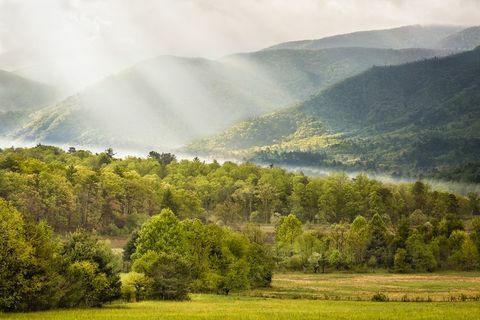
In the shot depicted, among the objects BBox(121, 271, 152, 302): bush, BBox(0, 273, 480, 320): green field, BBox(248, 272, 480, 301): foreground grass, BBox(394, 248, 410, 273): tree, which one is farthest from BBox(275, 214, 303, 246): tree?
BBox(121, 271, 152, 302): bush

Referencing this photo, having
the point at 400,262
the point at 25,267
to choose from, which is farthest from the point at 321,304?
the point at 400,262

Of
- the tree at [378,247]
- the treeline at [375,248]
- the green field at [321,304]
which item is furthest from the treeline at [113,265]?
the tree at [378,247]

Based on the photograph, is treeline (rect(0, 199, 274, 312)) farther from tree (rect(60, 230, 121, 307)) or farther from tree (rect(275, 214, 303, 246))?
tree (rect(275, 214, 303, 246))

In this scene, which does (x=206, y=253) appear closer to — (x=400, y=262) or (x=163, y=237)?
(x=163, y=237)

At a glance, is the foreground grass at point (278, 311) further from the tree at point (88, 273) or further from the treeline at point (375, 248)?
the treeline at point (375, 248)

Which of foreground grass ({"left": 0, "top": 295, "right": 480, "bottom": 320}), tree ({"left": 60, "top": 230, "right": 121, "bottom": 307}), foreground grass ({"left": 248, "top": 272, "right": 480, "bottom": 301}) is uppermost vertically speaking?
tree ({"left": 60, "top": 230, "right": 121, "bottom": 307})

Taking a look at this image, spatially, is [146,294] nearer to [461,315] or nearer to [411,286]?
[461,315]

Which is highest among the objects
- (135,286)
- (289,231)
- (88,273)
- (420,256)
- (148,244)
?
(289,231)

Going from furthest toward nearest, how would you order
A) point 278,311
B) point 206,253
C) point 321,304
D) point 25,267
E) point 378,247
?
point 378,247
point 206,253
point 321,304
point 278,311
point 25,267

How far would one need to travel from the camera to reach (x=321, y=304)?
7731 cm

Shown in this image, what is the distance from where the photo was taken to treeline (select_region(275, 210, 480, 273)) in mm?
147125

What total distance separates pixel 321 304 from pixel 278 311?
13.7 meters

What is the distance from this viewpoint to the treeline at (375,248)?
147m

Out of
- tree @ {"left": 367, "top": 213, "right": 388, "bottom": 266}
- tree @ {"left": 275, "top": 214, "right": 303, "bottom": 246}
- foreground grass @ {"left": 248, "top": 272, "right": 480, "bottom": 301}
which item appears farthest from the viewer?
tree @ {"left": 275, "top": 214, "right": 303, "bottom": 246}
